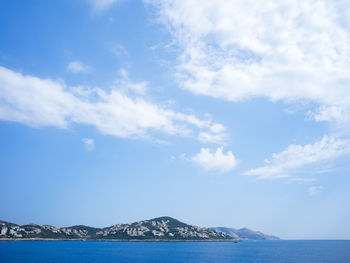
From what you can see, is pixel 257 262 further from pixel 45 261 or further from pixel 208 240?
pixel 208 240

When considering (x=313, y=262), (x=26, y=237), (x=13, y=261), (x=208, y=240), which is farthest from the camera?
(x=208, y=240)

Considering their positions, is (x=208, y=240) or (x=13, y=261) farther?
(x=208, y=240)

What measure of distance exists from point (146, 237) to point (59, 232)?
6926 cm

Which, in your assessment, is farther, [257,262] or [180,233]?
[180,233]

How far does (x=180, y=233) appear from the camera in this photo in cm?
19775

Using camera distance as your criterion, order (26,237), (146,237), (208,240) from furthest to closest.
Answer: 1. (208,240)
2. (146,237)
3. (26,237)

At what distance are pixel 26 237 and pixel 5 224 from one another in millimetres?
21098

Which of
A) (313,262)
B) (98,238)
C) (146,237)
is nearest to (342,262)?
(313,262)

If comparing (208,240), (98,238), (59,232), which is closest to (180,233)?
(208,240)

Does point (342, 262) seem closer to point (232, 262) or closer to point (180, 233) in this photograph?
point (232, 262)

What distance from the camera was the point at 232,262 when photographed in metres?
69.7

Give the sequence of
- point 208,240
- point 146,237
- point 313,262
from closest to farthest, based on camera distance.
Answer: point 313,262, point 146,237, point 208,240

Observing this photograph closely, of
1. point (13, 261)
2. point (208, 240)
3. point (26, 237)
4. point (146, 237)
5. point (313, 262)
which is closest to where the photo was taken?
point (13, 261)

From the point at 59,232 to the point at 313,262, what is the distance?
184 metres
